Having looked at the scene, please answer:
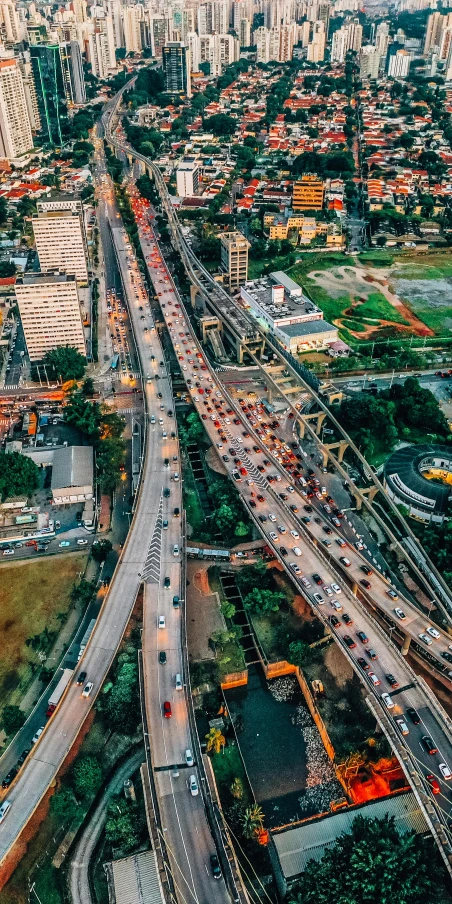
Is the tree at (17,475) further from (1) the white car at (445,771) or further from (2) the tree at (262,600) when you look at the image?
(1) the white car at (445,771)

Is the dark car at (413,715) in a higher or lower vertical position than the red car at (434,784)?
higher

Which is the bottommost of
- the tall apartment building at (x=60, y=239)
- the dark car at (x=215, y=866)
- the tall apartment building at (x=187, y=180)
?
the dark car at (x=215, y=866)

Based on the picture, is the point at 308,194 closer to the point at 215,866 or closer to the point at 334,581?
the point at 334,581

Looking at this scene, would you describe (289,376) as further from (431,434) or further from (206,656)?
(206,656)

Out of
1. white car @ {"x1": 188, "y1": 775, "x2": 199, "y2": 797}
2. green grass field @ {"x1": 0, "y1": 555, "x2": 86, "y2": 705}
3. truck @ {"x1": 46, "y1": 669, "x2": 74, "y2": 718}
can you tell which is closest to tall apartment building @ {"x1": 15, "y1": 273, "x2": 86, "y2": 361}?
green grass field @ {"x1": 0, "y1": 555, "x2": 86, "y2": 705}

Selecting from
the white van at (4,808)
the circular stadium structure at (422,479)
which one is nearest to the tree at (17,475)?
the white van at (4,808)

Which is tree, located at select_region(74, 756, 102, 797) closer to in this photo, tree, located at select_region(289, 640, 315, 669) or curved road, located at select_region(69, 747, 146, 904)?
curved road, located at select_region(69, 747, 146, 904)

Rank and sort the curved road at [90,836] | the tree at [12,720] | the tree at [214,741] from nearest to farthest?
1. the curved road at [90,836]
2. the tree at [214,741]
3. the tree at [12,720]

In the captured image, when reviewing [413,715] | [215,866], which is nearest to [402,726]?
[413,715]
